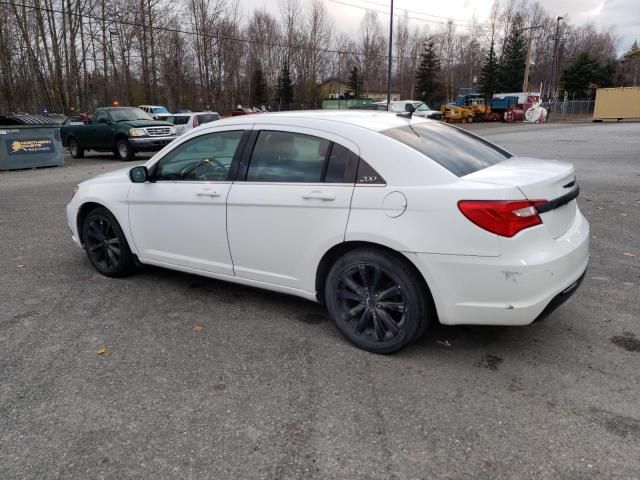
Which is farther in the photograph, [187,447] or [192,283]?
[192,283]

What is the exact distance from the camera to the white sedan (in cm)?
301

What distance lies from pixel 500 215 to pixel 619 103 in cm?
4950

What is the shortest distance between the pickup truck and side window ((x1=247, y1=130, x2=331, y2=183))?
14.7m

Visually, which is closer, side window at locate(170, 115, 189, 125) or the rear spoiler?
the rear spoiler

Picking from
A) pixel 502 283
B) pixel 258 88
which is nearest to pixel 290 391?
pixel 502 283

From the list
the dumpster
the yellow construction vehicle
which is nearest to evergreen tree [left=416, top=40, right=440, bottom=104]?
the yellow construction vehicle

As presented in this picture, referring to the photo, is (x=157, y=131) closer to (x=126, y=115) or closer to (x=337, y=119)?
(x=126, y=115)

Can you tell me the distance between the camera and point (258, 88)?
65.2 meters

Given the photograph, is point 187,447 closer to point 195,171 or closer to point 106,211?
point 195,171

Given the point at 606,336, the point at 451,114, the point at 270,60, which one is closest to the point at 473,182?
the point at 606,336

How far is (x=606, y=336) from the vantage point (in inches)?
145

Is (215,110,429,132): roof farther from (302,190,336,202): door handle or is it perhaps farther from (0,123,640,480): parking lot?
(0,123,640,480): parking lot

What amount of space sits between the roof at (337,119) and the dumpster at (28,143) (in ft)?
47.9

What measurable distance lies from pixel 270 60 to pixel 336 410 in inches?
2753
